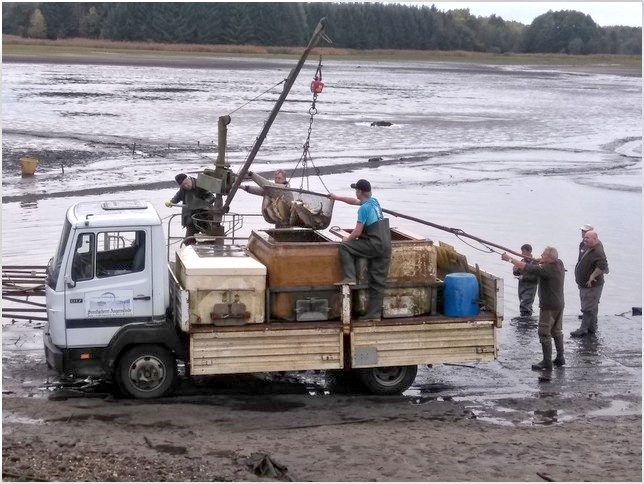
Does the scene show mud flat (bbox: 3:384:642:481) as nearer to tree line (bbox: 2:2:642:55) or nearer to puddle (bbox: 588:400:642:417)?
puddle (bbox: 588:400:642:417)

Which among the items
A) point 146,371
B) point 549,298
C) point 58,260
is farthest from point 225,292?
point 549,298

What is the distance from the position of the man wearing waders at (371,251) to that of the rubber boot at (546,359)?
2617mm

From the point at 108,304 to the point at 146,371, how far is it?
0.86m

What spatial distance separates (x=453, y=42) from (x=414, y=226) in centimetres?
9343

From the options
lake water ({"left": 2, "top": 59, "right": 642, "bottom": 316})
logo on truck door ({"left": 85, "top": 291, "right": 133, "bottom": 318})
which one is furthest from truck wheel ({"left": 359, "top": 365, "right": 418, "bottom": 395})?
lake water ({"left": 2, "top": 59, "right": 642, "bottom": 316})

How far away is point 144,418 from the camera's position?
10.6 m

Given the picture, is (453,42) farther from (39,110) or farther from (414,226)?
(414,226)

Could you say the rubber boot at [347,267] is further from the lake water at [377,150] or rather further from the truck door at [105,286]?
the lake water at [377,150]

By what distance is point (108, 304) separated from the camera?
11.2 meters

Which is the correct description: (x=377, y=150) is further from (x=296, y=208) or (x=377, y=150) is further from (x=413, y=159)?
(x=296, y=208)

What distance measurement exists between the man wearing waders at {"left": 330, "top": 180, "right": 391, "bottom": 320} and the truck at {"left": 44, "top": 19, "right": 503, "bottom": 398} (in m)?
0.13

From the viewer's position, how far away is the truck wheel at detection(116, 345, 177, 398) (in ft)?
37.1

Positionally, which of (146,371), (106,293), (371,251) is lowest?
(146,371)

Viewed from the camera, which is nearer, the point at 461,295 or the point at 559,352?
the point at 461,295
